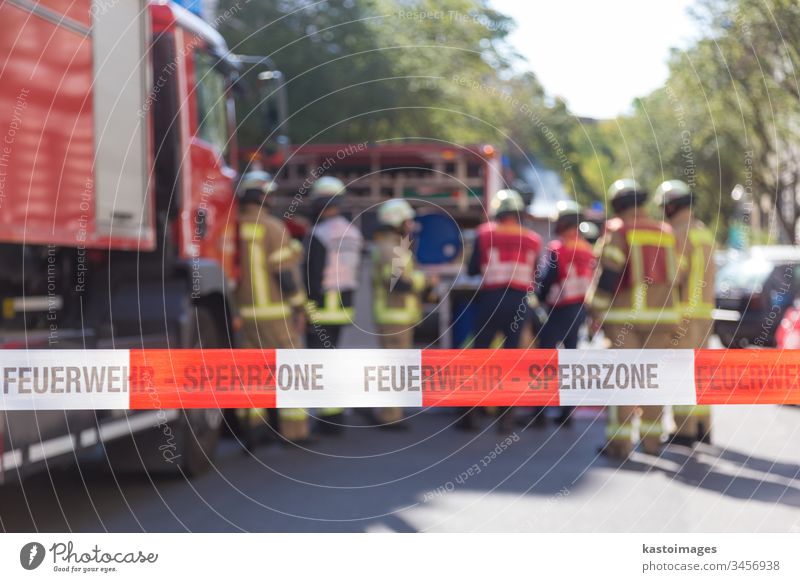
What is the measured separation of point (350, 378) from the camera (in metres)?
4.47

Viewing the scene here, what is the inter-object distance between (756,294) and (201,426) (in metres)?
8.80

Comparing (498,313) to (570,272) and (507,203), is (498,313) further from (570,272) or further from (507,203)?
(507,203)

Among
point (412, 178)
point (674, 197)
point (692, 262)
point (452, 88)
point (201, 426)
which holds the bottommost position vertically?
point (201, 426)

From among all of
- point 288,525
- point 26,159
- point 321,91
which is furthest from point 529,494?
point 321,91

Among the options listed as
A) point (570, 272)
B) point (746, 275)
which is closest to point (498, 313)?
point (570, 272)

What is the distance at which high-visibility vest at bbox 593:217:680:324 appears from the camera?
31.3 feet

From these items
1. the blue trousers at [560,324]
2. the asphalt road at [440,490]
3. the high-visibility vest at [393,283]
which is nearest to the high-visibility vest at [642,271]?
the asphalt road at [440,490]

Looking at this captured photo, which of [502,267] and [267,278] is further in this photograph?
[502,267]

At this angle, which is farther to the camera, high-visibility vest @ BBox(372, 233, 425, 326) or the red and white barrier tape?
high-visibility vest @ BBox(372, 233, 425, 326)

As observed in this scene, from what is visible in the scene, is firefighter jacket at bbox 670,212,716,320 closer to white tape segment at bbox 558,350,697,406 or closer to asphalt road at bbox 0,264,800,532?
asphalt road at bbox 0,264,800,532

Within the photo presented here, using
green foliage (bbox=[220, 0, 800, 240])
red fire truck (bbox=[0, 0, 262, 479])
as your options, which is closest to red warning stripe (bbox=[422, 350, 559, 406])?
red fire truck (bbox=[0, 0, 262, 479])

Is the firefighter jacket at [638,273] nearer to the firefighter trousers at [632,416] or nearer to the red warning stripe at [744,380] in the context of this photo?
the firefighter trousers at [632,416]

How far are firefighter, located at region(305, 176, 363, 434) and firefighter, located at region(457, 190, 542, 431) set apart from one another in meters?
1.10
